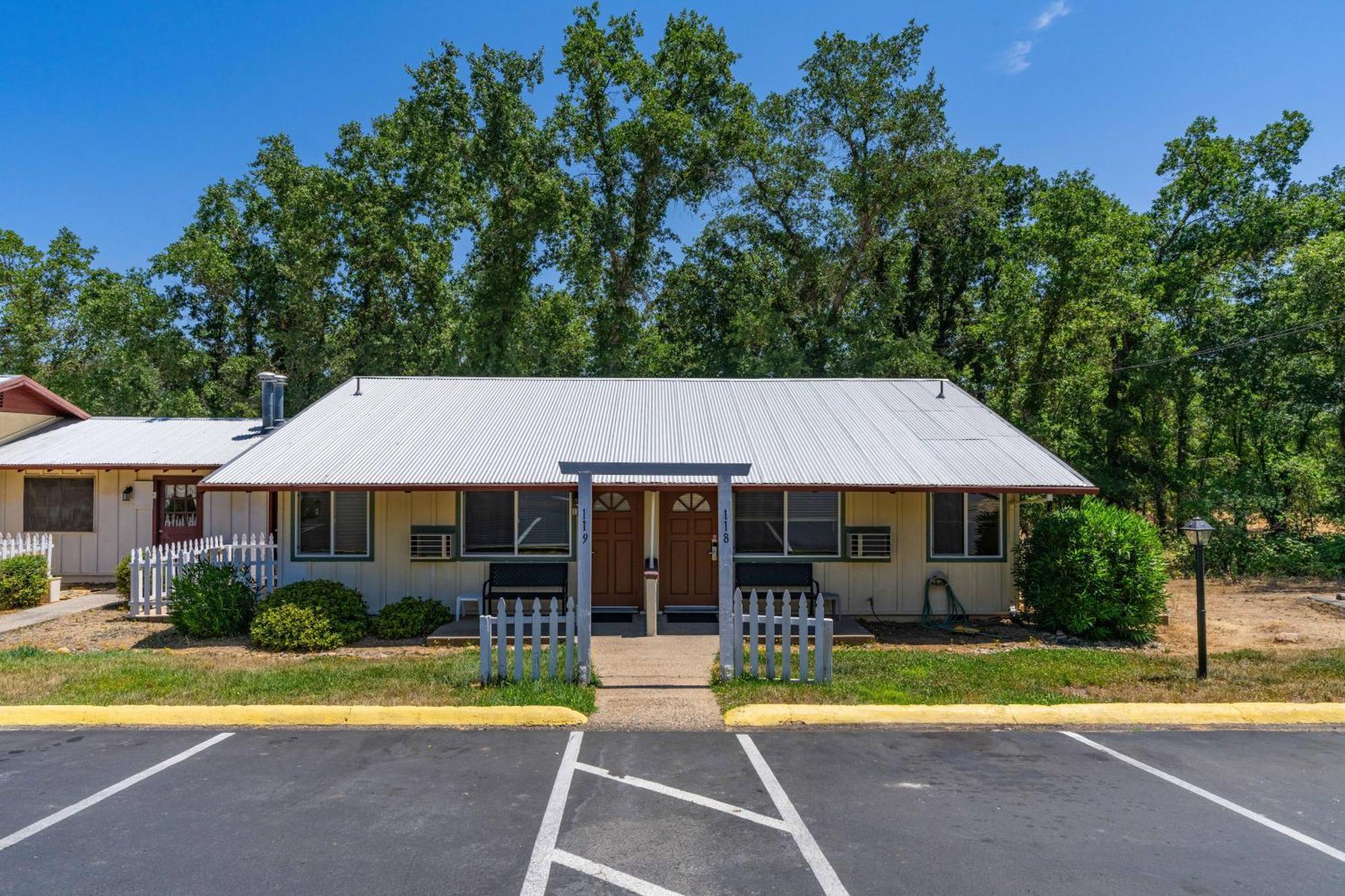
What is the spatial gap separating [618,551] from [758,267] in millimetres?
17619

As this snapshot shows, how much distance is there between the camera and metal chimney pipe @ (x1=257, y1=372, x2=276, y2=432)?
1587cm

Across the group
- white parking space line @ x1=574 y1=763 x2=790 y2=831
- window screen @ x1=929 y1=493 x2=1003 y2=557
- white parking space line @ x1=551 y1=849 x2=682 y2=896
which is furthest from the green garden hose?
white parking space line @ x1=551 y1=849 x2=682 y2=896

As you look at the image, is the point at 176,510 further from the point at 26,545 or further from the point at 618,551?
the point at 618,551

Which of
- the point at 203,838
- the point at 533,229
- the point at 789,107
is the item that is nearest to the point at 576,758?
the point at 203,838

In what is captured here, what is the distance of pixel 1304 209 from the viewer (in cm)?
2230

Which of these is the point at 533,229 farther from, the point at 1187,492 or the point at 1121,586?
the point at 1187,492

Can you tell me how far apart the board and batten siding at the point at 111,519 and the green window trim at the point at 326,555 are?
445cm

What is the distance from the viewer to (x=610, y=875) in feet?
14.6

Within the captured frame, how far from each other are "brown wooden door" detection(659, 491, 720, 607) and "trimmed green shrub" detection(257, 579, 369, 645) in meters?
4.65

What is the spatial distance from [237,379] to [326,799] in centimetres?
2905

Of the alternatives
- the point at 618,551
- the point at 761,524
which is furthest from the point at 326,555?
the point at 761,524

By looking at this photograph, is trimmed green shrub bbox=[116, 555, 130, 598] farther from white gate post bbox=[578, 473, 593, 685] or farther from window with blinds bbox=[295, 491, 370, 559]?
white gate post bbox=[578, 473, 593, 685]

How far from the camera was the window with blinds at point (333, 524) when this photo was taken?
1188 cm

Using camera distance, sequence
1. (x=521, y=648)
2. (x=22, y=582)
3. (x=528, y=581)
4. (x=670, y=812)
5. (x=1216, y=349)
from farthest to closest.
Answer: (x=1216, y=349), (x=22, y=582), (x=528, y=581), (x=521, y=648), (x=670, y=812)
